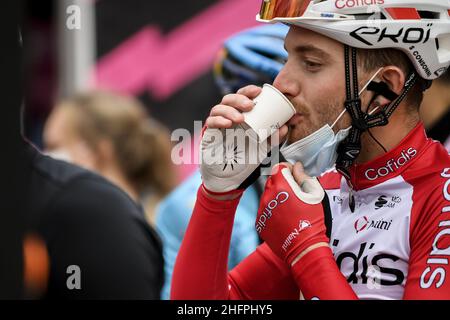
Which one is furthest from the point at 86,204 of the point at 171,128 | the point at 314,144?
the point at 171,128

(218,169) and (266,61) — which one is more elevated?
(266,61)

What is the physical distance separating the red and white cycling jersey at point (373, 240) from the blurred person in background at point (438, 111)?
1.37 meters

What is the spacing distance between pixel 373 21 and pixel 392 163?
0.43 m

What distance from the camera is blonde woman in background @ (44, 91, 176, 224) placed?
557 cm

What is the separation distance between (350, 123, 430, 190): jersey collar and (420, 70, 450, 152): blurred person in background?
4.80 ft

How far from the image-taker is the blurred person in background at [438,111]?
4.38m

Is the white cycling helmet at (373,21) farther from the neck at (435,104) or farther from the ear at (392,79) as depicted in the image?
the neck at (435,104)

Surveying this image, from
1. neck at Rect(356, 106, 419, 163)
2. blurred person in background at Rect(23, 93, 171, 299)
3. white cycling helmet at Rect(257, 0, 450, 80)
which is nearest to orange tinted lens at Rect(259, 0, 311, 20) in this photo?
white cycling helmet at Rect(257, 0, 450, 80)

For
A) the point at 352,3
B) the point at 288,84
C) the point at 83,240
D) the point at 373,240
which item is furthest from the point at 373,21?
the point at 83,240

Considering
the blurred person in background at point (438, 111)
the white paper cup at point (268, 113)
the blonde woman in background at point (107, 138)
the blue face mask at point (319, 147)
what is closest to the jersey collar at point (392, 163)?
the blue face mask at point (319, 147)

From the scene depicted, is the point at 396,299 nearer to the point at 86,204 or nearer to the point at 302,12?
the point at 302,12

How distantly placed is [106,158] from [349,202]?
285cm

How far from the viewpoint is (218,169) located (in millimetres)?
2828

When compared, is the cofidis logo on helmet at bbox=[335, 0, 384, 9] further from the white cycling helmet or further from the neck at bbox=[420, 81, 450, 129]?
the neck at bbox=[420, 81, 450, 129]
